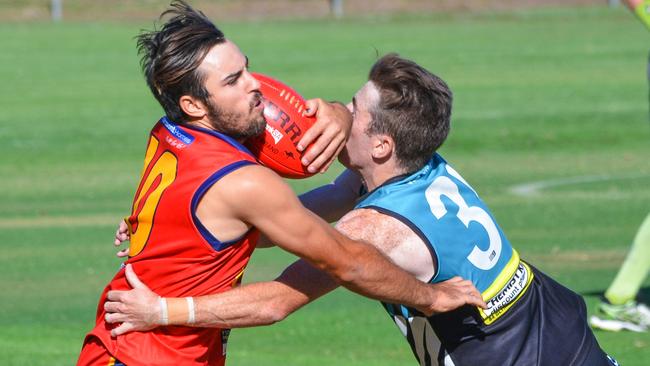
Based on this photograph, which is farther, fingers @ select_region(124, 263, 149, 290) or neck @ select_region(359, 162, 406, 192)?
neck @ select_region(359, 162, 406, 192)

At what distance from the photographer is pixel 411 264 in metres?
5.19

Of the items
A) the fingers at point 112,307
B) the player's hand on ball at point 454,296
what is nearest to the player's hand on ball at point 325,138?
the player's hand on ball at point 454,296

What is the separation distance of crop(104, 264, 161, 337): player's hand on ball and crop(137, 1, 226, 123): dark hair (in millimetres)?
659

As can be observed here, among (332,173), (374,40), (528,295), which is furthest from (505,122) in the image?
(528,295)

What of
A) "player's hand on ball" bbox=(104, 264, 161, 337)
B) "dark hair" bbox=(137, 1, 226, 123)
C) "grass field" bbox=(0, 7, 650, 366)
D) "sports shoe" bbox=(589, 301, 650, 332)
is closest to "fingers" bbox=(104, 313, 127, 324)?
"player's hand on ball" bbox=(104, 264, 161, 337)

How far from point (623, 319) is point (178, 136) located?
4.94 m

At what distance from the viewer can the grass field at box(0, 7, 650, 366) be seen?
9688mm

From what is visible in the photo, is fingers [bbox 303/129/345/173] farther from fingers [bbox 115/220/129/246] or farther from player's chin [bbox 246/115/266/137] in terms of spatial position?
fingers [bbox 115/220/129/246]

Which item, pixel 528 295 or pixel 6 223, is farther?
pixel 6 223

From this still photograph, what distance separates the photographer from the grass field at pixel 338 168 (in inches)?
381

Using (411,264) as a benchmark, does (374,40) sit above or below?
below

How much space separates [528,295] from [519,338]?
0.61 feet

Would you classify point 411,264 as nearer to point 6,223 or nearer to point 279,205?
point 279,205

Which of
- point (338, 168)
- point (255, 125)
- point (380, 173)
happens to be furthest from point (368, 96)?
point (338, 168)
